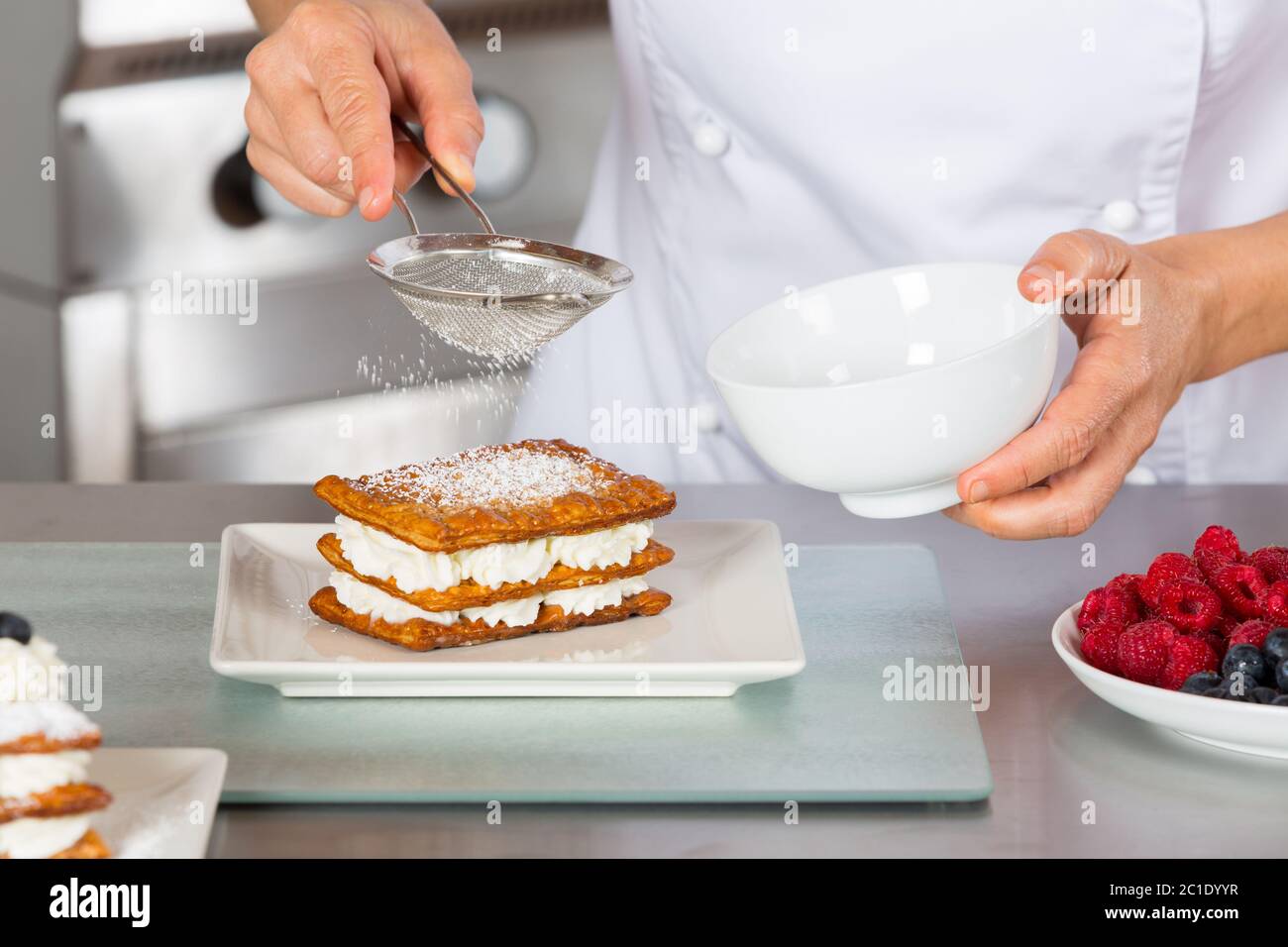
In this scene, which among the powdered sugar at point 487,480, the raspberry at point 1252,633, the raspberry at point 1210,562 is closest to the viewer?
the raspberry at point 1252,633

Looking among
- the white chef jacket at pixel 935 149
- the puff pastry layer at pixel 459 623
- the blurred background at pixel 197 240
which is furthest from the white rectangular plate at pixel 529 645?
the blurred background at pixel 197 240

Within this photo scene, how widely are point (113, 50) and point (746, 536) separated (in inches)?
88.2

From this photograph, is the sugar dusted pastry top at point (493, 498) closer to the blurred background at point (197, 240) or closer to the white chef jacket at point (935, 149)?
the white chef jacket at point (935, 149)

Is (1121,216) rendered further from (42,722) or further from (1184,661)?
(42,722)

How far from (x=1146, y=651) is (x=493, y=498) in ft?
1.54

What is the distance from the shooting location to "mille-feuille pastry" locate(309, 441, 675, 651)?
40.8 inches

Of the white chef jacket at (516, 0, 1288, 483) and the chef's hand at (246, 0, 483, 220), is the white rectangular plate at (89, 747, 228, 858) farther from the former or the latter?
the white chef jacket at (516, 0, 1288, 483)

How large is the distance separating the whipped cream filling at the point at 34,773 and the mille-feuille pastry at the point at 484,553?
32cm

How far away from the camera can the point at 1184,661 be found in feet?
2.92

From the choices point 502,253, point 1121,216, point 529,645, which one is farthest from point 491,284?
point 1121,216

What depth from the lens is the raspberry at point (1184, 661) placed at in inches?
35.0
